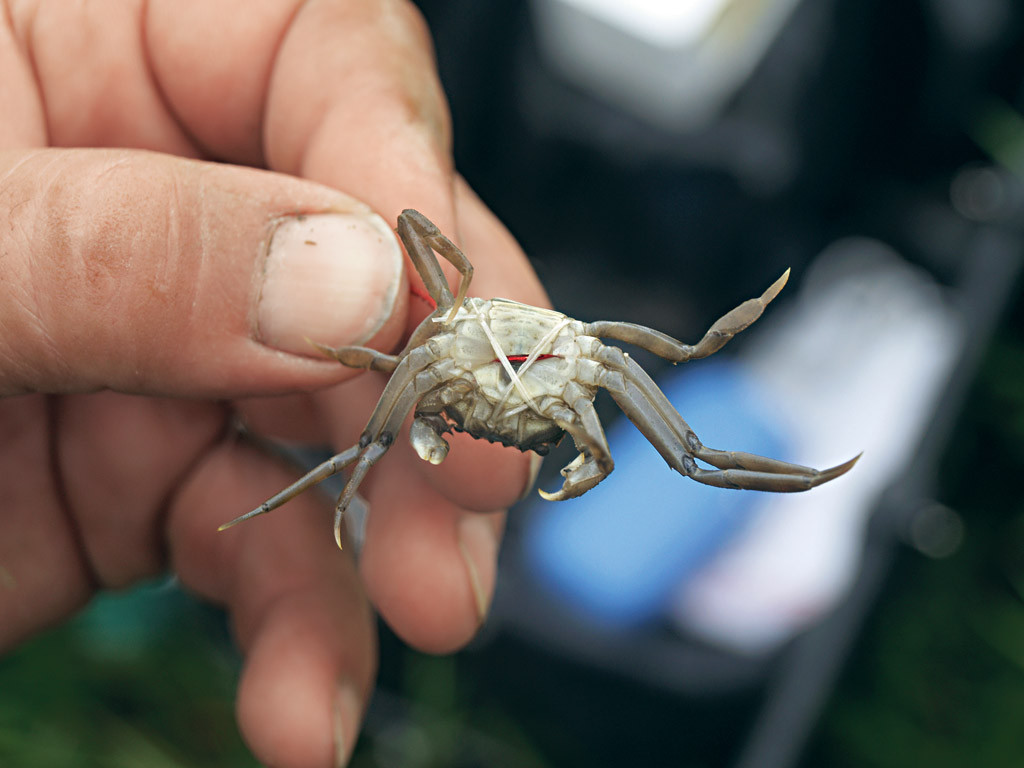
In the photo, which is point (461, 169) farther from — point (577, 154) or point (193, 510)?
point (193, 510)

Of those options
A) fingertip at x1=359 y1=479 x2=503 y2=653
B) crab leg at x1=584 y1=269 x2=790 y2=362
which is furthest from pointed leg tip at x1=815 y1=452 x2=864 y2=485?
fingertip at x1=359 y1=479 x2=503 y2=653

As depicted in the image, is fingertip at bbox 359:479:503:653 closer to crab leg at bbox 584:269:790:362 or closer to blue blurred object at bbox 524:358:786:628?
crab leg at bbox 584:269:790:362

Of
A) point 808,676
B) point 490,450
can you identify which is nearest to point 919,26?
point 808,676

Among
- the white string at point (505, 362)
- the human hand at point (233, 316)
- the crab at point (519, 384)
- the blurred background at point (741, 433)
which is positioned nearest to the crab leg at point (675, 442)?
the crab at point (519, 384)

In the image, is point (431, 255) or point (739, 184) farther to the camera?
point (739, 184)

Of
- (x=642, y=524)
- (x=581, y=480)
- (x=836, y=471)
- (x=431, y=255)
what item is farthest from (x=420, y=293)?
(x=642, y=524)

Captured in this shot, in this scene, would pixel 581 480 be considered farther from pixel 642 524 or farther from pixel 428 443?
pixel 642 524
